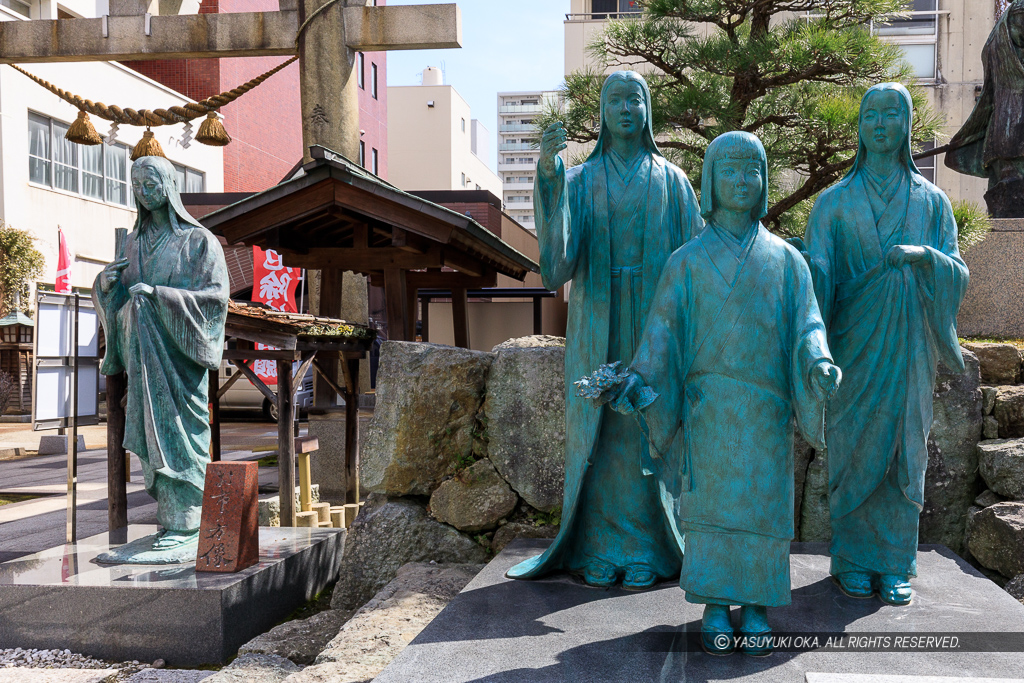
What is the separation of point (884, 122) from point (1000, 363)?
99.9 inches

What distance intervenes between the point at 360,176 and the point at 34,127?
1351cm

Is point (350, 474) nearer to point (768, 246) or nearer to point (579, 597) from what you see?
point (579, 597)

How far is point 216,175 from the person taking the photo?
838 inches

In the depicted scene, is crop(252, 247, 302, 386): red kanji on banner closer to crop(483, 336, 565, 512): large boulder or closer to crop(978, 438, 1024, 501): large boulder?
crop(483, 336, 565, 512): large boulder

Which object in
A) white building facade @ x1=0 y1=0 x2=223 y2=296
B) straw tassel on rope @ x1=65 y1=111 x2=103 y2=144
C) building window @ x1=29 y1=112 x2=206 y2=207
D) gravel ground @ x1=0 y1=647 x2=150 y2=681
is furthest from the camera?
building window @ x1=29 y1=112 x2=206 y2=207

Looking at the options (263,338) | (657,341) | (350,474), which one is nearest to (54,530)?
(350,474)

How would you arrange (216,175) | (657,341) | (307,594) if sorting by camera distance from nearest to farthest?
(657,341)
(307,594)
(216,175)

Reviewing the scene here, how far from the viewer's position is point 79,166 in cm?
1811

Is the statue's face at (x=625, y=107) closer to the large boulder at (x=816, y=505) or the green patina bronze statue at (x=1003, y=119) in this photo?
the large boulder at (x=816, y=505)

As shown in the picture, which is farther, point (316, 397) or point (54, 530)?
point (316, 397)

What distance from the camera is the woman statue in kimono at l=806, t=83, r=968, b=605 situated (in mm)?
3424

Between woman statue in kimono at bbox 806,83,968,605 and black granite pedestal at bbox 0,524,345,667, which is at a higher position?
woman statue in kimono at bbox 806,83,968,605

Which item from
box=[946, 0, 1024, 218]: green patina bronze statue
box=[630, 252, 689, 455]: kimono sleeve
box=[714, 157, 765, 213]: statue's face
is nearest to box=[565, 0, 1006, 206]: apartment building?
box=[946, 0, 1024, 218]: green patina bronze statue

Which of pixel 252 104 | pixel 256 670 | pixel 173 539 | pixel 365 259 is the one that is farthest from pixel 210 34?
pixel 252 104
